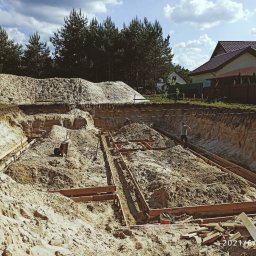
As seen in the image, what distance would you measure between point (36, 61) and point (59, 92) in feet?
41.0

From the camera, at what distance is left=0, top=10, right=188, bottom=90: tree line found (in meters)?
36.6

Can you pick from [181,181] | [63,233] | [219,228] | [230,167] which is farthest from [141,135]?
[63,233]

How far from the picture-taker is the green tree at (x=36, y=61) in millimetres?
37438

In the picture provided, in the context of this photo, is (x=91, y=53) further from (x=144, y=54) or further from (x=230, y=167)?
(x=230, y=167)

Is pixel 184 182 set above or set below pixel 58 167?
below

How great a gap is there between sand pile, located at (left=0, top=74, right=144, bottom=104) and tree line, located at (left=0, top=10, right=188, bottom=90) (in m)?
8.56

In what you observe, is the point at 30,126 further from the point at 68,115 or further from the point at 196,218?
the point at 196,218

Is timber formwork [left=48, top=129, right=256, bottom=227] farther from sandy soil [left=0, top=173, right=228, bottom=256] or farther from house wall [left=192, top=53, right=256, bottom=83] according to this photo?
house wall [left=192, top=53, right=256, bottom=83]

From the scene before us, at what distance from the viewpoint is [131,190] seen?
9.62 metres

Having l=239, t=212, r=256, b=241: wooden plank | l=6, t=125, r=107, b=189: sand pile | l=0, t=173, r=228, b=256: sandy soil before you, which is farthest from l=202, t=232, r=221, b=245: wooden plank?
l=6, t=125, r=107, b=189: sand pile

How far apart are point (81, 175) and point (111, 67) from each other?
28021mm

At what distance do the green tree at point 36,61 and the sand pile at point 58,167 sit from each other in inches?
902

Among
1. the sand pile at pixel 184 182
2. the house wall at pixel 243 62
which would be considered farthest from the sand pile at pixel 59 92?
the sand pile at pixel 184 182

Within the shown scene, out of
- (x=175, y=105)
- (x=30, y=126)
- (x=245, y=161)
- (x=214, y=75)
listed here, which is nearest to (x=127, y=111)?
(x=175, y=105)
